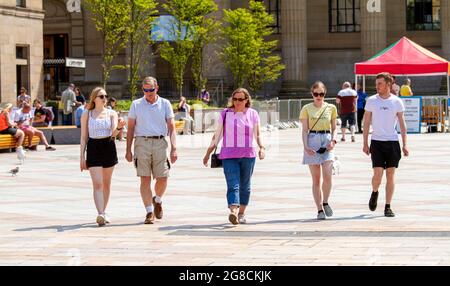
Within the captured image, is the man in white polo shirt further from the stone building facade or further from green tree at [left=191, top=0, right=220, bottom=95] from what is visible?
the stone building facade

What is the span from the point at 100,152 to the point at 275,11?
4788 centimetres

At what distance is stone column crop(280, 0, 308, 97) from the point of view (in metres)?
57.4

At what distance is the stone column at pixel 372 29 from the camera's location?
56.6m

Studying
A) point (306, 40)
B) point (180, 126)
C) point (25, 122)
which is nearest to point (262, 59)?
point (306, 40)

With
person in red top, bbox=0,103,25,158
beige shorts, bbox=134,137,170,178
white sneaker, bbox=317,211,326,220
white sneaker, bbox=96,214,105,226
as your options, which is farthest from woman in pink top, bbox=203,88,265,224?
person in red top, bbox=0,103,25,158

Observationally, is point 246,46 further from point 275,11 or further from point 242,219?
point 242,219

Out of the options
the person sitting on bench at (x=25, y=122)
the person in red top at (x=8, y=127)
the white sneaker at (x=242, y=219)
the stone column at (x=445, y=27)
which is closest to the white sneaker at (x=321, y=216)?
the white sneaker at (x=242, y=219)

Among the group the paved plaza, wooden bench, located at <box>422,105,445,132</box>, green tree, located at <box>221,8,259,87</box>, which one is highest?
green tree, located at <box>221,8,259,87</box>

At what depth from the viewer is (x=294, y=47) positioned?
57.8 meters

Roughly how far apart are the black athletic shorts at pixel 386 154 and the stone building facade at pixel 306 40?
40.7 meters

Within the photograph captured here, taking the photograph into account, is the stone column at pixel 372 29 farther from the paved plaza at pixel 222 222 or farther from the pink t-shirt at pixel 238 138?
the pink t-shirt at pixel 238 138

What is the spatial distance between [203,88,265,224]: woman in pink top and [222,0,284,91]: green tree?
122 ft
